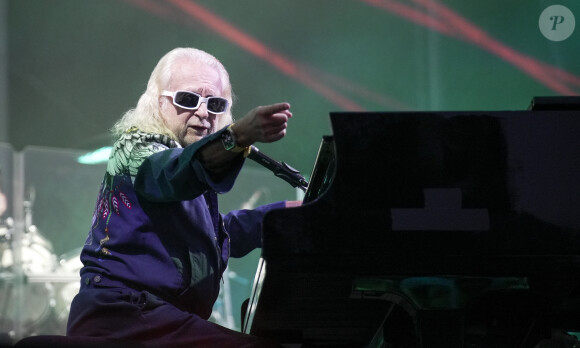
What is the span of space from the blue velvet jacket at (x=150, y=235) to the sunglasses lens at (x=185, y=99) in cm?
31

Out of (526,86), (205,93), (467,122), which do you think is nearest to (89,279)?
(205,93)

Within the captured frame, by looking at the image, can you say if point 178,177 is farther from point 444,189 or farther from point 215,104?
point 215,104

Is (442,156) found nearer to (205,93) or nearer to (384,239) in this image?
(384,239)

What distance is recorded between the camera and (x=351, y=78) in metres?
5.36

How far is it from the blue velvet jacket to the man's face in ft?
1.01

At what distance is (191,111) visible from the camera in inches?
95.1

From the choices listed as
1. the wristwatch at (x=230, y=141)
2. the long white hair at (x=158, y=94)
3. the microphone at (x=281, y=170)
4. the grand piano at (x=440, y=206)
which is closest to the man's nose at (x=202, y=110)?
the long white hair at (x=158, y=94)

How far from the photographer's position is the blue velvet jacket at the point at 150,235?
188 cm

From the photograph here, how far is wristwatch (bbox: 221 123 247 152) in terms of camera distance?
1.58 meters

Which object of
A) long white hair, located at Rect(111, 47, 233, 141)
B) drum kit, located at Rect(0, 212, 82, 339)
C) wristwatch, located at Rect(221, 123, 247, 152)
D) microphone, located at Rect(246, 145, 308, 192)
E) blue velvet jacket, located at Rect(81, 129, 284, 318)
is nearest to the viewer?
wristwatch, located at Rect(221, 123, 247, 152)

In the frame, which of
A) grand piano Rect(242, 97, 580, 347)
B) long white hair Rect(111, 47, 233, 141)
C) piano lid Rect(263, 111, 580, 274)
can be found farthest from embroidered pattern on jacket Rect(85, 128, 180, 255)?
piano lid Rect(263, 111, 580, 274)

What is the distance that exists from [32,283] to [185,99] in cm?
297

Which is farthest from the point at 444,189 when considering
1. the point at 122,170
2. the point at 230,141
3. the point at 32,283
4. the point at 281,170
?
the point at 32,283

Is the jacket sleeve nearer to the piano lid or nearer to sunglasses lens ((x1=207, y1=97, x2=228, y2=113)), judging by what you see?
the piano lid
